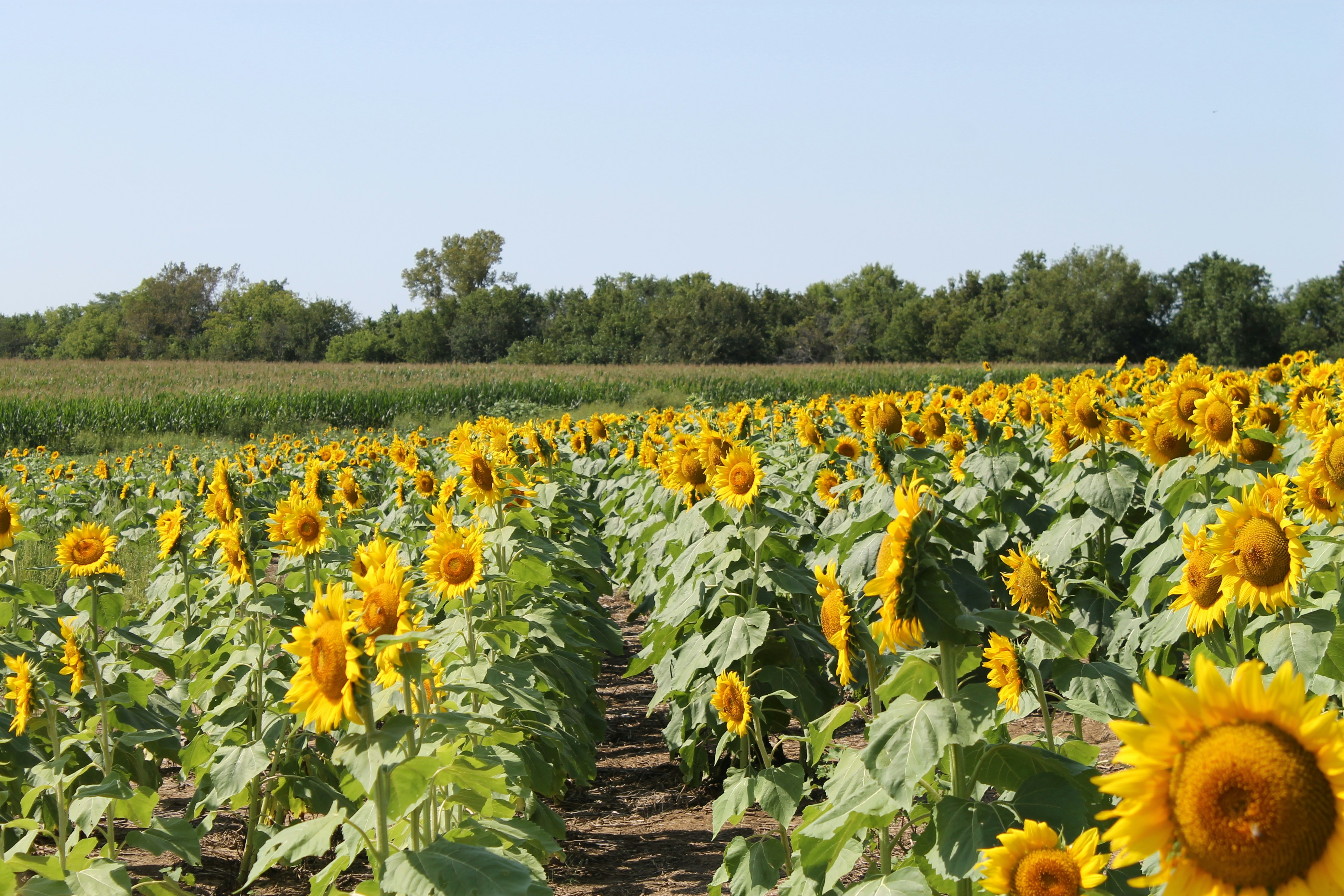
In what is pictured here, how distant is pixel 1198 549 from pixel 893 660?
34.2 inches

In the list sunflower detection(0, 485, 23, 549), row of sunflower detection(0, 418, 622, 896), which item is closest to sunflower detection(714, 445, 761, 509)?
row of sunflower detection(0, 418, 622, 896)

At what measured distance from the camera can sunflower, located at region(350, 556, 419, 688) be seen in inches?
95.5

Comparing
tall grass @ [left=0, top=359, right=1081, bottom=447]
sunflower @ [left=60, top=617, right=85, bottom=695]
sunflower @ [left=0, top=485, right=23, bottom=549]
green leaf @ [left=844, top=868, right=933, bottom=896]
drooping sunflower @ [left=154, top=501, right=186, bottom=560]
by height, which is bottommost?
green leaf @ [left=844, top=868, right=933, bottom=896]

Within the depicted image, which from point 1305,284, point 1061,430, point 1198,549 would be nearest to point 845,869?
point 1198,549

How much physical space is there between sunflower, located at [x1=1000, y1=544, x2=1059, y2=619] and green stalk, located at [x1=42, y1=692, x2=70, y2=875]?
2.73 m

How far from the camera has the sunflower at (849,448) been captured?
20.9 feet

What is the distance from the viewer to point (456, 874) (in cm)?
207

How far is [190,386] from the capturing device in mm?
34875

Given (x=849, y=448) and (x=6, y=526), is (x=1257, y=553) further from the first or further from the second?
(x=6, y=526)

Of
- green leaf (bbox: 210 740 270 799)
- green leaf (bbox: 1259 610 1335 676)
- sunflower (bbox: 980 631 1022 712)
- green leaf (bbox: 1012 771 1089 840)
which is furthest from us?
green leaf (bbox: 210 740 270 799)

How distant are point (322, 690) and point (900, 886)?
52.0 inches

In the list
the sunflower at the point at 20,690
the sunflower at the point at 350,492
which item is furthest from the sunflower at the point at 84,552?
the sunflower at the point at 350,492

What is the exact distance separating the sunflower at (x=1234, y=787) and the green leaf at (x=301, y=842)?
1.67 meters

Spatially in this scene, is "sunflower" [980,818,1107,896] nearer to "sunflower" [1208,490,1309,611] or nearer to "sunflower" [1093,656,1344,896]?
"sunflower" [1093,656,1344,896]
